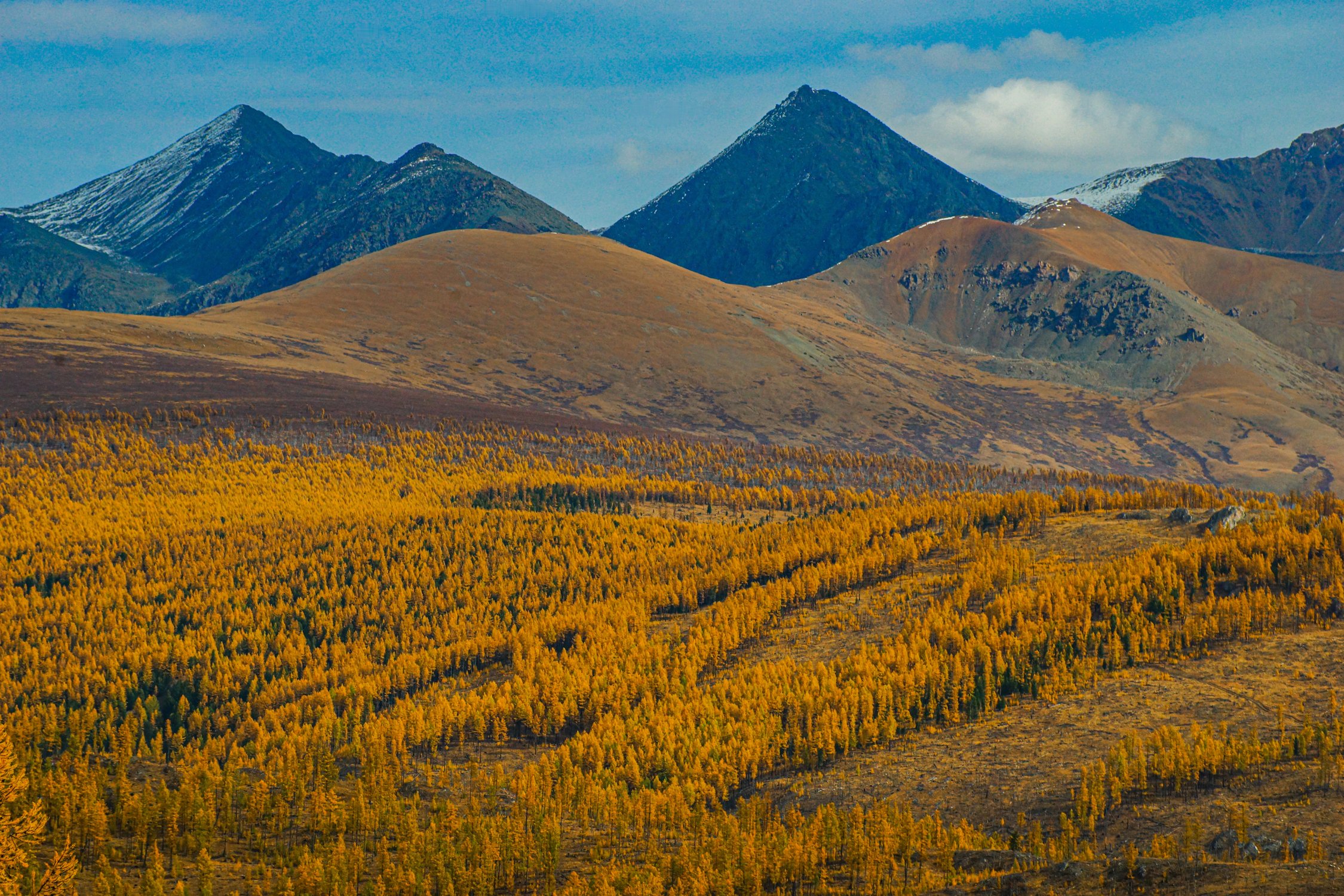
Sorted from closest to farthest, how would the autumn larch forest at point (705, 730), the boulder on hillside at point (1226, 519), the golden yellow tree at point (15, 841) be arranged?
the golden yellow tree at point (15, 841), the autumn larch forest at point (705, 730), the boulder on hillside at point (1226, 519)

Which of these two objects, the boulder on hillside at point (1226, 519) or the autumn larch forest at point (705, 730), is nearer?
the autumn larch forest at point (705, 730)

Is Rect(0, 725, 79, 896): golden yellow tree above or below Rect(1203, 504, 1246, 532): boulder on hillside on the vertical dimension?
below

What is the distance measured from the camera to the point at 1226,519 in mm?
166750

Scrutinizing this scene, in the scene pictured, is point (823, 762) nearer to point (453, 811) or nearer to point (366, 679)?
point (453, 811)

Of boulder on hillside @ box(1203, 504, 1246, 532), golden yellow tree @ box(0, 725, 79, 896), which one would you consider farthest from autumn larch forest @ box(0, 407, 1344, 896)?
boulder on hillside @ box(1203, 504, 1246, 532)

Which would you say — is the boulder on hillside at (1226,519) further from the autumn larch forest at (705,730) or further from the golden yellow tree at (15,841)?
the golden yellow tree at (15,841)

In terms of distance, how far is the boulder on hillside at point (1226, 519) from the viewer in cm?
16500

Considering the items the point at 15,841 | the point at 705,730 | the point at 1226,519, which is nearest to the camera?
the point at 15,841

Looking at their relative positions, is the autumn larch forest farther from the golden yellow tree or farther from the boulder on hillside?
the boulder on hillside

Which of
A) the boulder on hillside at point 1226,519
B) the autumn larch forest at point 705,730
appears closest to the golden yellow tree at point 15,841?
the autumn larch forest at point 705,730

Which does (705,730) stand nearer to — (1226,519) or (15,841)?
(15,841)

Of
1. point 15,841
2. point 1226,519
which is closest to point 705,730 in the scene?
point 15,841

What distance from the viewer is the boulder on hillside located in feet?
541

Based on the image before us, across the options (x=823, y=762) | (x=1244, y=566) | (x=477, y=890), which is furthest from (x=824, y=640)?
(x=477, y=890)
